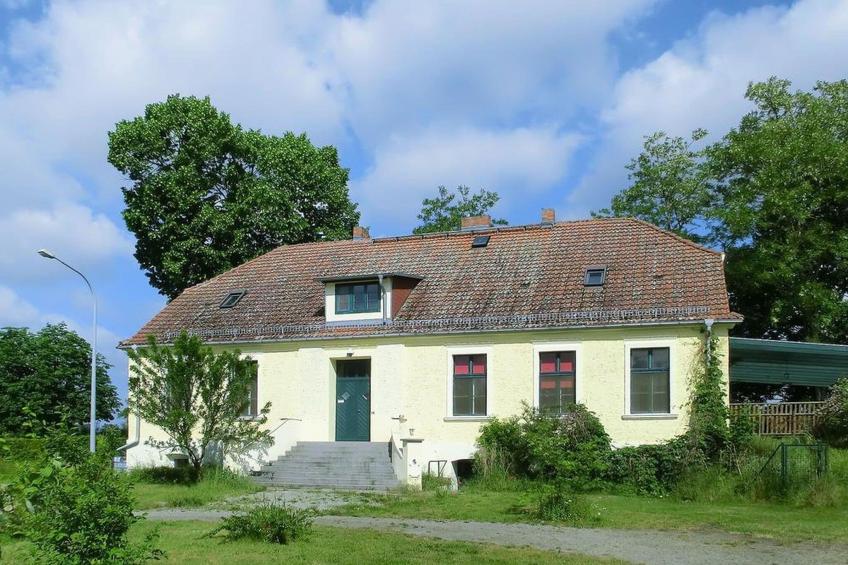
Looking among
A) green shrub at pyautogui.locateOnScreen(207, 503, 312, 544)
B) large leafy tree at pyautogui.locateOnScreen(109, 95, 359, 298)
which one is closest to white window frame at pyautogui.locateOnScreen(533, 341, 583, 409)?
green shrub at pyautogui.locateOnScreen(207, 503, 312, 544)

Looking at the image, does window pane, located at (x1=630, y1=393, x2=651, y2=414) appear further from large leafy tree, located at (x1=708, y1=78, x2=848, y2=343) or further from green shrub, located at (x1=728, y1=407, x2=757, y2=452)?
large leafy tree, located at (x1=708, y1=78, x2=848, y2=343)

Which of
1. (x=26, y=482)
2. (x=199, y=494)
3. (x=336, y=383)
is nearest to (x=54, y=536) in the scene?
(x=26, y=482)

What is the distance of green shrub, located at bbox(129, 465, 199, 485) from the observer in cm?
2556

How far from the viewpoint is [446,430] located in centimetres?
2588

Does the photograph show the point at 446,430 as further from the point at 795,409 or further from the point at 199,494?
the point at 795,409

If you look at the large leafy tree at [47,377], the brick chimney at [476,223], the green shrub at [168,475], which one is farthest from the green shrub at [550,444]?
the large leafy tree at [47,377]

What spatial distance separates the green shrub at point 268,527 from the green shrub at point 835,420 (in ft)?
46.7

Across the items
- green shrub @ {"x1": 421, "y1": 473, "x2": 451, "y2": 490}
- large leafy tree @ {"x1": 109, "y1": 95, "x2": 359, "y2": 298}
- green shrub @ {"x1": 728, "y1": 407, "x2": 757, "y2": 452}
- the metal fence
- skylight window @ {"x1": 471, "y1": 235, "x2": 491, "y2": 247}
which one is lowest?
green shrub @ {"x1": 421, "y1": 473, "x2": 451, "y2": 490}

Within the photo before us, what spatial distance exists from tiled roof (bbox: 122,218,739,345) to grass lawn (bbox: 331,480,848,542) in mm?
5077

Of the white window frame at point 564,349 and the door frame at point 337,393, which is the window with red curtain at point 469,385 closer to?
the white window frame at point 564,349

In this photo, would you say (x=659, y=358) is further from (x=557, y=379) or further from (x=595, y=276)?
(x=595, y=276)

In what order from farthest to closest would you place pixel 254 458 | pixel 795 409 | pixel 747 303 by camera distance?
1. pixel 747 303
2. pixel 254 458
3. pixel 795 409

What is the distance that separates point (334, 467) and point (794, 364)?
42.1 feet

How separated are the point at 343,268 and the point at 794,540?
1808cm
